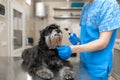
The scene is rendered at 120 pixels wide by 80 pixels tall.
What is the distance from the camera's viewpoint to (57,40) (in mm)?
997

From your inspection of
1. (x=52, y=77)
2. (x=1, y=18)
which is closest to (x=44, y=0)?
(x=1, y=18)

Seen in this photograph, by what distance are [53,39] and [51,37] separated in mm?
16

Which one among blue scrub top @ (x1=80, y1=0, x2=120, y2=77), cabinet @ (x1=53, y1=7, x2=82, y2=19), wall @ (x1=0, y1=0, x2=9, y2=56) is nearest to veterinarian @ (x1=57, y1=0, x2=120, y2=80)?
blue scrub top @ (x1=80, y1=0, x2=120, y2=77)

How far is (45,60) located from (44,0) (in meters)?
4.22

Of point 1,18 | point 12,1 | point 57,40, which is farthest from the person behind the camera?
point 12,1

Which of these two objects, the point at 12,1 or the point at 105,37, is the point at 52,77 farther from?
the point at 12,1

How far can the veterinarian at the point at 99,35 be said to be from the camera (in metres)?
1.06

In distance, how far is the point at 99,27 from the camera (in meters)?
1.12

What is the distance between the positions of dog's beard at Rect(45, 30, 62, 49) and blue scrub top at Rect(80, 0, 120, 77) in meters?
0.27

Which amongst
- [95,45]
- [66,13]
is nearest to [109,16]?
[95,45]

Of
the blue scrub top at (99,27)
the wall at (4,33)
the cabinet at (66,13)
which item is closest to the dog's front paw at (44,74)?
the blue scrub top at (99,27)

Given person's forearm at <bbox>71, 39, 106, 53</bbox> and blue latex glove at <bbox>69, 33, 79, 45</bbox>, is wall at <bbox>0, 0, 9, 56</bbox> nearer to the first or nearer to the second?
blue latex glove at <bbox>69, 33, 79, 45</bbox>

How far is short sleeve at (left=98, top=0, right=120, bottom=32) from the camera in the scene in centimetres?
110

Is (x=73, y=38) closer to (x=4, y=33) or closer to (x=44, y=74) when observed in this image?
(x=44, y=74)
